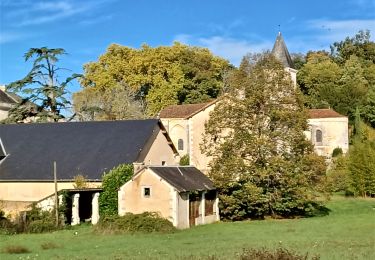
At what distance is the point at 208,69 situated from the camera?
7150 cm

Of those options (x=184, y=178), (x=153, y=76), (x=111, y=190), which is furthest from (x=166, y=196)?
(x=153, y=76)

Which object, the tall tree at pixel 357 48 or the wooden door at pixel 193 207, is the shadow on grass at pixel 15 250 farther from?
the tall tree at pixel 357 48

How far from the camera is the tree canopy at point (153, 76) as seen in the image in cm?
6328

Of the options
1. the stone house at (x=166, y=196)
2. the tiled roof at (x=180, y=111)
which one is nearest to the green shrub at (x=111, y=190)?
the stone house at (x=166, y=196)

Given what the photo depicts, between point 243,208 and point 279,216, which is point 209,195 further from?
point 279,216

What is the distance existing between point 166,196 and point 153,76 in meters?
35.6

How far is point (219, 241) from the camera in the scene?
2277cm

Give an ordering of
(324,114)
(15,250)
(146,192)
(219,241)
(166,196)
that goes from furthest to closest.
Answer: (324,114)
(146,192)
(166,196)
(219,241)
(15,250)

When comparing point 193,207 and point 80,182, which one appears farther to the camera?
point 80,182

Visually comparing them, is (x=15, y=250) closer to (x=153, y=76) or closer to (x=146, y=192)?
(x=146, y=192)

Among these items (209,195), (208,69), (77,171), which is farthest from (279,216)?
(208,69)

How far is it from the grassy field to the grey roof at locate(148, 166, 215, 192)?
92.3 inches

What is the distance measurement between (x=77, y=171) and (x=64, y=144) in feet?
12.1

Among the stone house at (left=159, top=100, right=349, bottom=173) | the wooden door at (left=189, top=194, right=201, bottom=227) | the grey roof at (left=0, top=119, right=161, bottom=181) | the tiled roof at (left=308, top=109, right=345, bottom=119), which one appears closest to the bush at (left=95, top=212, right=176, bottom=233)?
the wooden door at (left=189, top=194, right=201, bottom=227)
